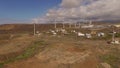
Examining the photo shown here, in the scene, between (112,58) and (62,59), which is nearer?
(62,59)

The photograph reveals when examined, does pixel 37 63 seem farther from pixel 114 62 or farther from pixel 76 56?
pixel 114 62

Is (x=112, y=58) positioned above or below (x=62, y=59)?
below

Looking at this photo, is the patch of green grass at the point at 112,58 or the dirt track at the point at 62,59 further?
the patch of green grass at the point at 112,58

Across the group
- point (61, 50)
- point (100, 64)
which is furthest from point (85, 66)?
point (61, 50)

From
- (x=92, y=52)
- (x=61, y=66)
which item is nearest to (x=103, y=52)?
(x=92, y=52)

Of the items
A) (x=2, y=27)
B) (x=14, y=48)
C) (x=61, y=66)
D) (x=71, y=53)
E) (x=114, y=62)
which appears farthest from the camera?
(x=2, y=27)

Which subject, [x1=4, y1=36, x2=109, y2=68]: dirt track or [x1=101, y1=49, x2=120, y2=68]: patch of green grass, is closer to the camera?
[x1=4, y1=36, x2=109, y2=68]: dirt track

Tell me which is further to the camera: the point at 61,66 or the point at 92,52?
the point at 92,52

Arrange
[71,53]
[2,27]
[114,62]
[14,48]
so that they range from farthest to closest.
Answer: [2,27]
[14,48]
[71,53]
[114,62]

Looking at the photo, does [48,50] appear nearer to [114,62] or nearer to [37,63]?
[37,63]
